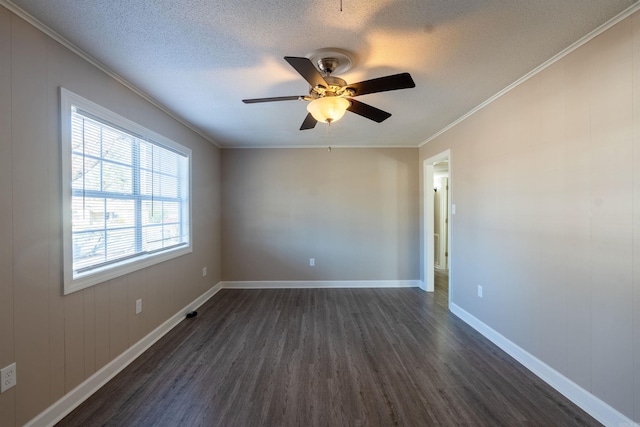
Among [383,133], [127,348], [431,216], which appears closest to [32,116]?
[127,348]

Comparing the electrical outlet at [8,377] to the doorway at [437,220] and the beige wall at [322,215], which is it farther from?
the doorway at [437,220]

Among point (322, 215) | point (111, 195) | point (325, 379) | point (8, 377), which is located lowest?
point (325, 379)

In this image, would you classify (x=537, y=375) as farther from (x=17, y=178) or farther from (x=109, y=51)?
(x=109, y=51)

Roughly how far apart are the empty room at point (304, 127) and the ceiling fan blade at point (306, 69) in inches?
0.6

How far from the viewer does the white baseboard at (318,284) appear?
173 inches

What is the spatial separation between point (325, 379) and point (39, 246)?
2.10 meters

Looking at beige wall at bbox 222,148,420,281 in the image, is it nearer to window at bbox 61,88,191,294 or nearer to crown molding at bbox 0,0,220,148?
window at bbox 61,88,191,294

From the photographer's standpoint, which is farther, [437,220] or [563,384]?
[437,220]

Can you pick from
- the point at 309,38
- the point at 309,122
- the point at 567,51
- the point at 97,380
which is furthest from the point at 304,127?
the point at 97,380

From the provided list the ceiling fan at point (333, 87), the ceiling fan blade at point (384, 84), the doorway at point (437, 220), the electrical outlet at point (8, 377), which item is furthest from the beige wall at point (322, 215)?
the electrical outlet at point (8, 377)

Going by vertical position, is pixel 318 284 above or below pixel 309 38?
below

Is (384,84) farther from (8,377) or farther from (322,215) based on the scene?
(322,215)

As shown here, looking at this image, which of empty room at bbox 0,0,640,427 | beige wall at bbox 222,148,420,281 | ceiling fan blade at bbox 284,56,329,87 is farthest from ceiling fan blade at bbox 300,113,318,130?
beige wall at bbox 222,148,420,281

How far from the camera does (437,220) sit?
605cm
